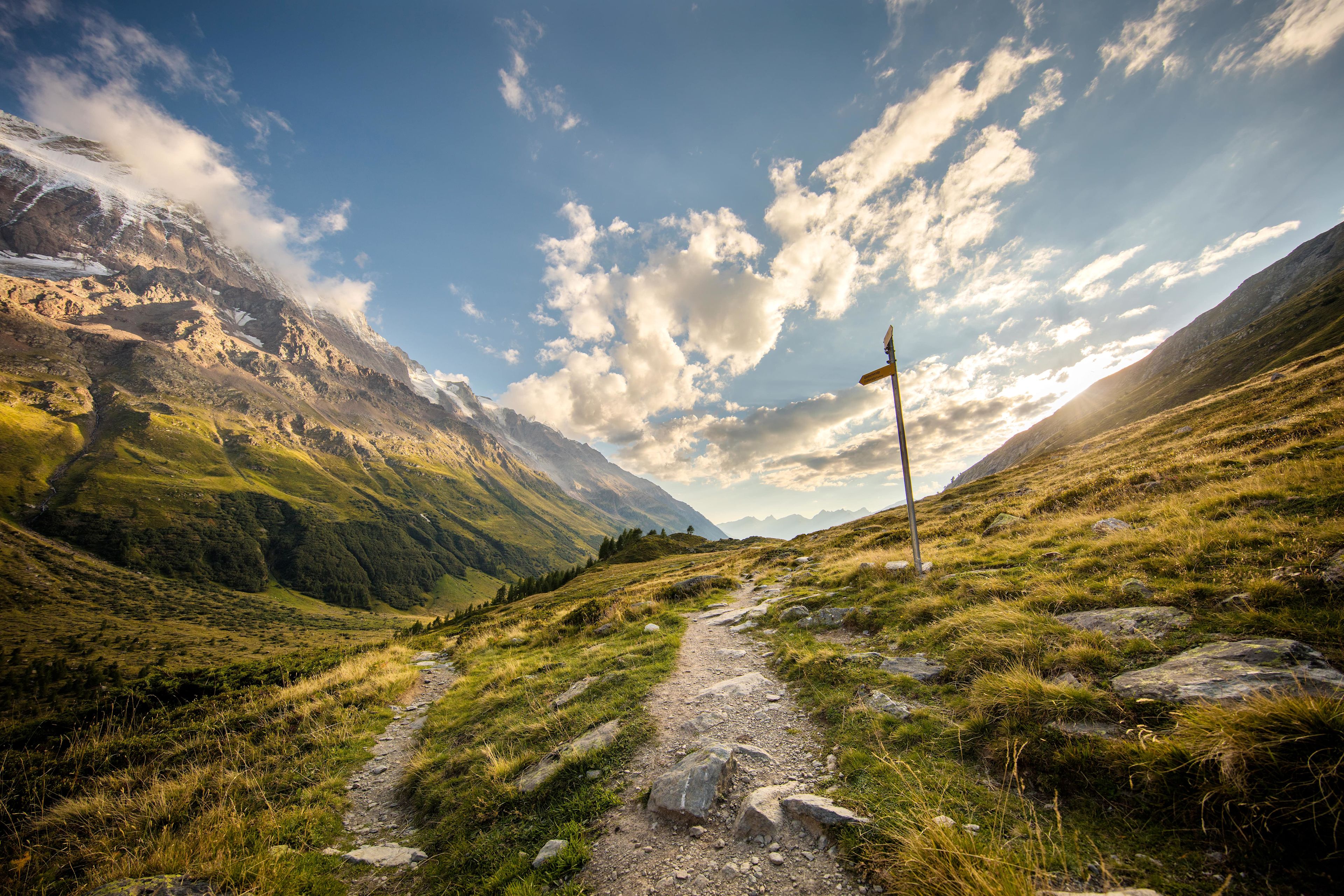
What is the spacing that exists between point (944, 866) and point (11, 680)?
459 feet

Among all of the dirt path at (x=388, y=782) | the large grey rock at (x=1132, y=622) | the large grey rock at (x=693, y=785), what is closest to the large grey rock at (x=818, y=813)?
the large grey rock at (x=693, y=785)

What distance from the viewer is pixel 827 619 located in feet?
41.8

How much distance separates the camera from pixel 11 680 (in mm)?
74688

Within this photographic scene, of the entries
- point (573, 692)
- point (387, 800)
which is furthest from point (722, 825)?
point (387, 800)

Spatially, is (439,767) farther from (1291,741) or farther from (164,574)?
(164,574)

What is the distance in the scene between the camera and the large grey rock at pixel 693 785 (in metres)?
5.94

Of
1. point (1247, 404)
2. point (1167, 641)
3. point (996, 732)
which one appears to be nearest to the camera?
point (996, 732)

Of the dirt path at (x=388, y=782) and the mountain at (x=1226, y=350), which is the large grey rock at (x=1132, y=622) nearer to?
the dirt path at (x=388, y=782)

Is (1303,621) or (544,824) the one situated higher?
(1303,621)

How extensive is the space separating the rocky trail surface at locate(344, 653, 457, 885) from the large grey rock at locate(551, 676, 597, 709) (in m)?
3.34

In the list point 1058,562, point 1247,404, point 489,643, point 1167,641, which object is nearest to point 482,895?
point 1167,641

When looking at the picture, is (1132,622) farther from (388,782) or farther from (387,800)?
(388,782)

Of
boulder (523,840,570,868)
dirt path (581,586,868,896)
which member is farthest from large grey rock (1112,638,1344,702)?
boulder (523,840,570,868)

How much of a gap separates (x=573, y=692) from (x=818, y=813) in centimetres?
787
